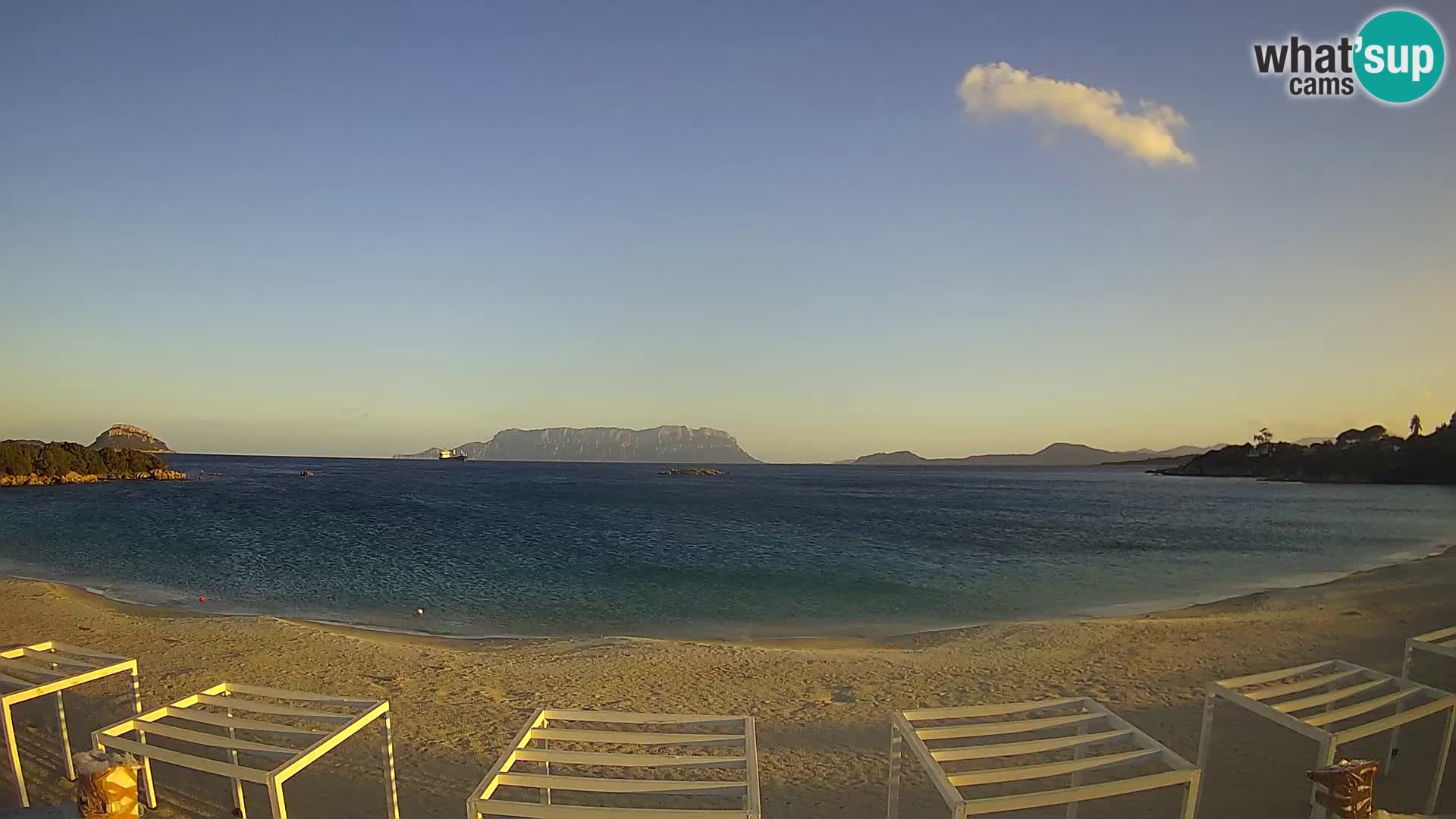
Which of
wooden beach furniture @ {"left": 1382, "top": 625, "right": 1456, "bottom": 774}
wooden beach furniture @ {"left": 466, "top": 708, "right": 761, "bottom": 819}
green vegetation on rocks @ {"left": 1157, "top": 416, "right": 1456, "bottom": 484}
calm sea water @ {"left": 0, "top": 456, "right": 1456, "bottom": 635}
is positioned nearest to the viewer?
wooden beach furniture @ {"left": 466, "top": 708, "right": 761, "bottom": 819}

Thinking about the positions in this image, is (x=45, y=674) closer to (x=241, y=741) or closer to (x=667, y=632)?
(x=241, y=741)

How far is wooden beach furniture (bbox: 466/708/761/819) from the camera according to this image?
3320mm

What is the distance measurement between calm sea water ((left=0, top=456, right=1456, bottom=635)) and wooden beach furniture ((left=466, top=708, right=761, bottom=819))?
816 cm

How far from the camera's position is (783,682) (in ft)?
29.9

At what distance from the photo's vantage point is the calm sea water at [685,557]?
52.9 ft

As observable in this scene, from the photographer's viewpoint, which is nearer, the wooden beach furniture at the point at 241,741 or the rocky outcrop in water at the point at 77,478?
the wooden beach furniture at the point at 241,741

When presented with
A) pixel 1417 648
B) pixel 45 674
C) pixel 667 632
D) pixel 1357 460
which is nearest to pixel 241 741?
pixel 45 674

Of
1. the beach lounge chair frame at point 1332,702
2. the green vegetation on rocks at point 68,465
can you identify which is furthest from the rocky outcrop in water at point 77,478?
the beach lounge chair frame at point 1332,702

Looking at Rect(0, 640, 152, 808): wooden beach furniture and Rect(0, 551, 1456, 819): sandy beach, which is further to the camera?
Rect(0, 551, 1456, 819): sandy beach

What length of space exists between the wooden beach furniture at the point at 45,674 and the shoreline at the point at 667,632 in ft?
22.4

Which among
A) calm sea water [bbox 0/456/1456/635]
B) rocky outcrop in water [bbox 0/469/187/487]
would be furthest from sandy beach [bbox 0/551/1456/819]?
rocky outcrop in water [bbox 0/469/187/487]

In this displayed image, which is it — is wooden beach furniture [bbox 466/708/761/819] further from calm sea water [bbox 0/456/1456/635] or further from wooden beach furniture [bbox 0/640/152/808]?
calm sea water [bbox 0/456/1456/635]

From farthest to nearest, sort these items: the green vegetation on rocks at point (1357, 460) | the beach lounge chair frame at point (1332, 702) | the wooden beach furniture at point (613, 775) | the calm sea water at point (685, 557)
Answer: the green vegetation on rocks at point (1357, 460)
the calm sea water at point (685, 557)
the beach lounge chair frame at point (1332, 702)
the wooden beach furniture at point (613, 775)

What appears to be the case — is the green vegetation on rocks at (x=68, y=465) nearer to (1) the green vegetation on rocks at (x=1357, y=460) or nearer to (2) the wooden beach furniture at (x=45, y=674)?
(2) the wooden beach furniture at (x=45, y=674)
